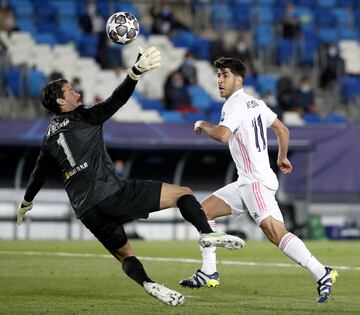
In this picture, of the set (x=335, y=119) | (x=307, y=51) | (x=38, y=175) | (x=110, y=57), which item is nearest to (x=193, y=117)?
(x=110, y=57)

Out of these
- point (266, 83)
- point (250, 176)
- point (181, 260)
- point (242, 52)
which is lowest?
point (181, 260)

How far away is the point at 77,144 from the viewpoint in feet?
32.3

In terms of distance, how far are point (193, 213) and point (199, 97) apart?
1679cm

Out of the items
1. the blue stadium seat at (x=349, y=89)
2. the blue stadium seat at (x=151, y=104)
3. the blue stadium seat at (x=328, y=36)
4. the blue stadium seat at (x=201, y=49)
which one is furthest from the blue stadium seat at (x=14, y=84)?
the blue stadium seat at (x=328, y=36)

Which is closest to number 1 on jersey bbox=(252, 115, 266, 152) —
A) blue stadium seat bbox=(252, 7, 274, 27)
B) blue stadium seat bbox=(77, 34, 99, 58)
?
blue stadium seat bbox=(77, 34, 99, 58)

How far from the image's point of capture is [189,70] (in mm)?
26391

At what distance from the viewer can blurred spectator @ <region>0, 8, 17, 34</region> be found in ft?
87.1

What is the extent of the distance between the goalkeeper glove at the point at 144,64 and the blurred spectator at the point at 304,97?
17412 millimetres

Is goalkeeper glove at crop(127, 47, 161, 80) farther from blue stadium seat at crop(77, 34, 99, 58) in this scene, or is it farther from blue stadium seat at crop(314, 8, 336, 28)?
blue stadium seat at crop(314, 8, 336, 28)

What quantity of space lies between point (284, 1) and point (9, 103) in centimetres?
988

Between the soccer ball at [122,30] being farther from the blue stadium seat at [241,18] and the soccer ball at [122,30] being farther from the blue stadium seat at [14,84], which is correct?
the blue stadium seat at [241,18]

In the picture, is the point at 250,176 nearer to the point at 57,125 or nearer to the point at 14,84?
the point at 57,125

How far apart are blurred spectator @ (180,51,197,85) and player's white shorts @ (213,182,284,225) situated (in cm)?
1514

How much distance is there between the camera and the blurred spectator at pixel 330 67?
92.7ft
